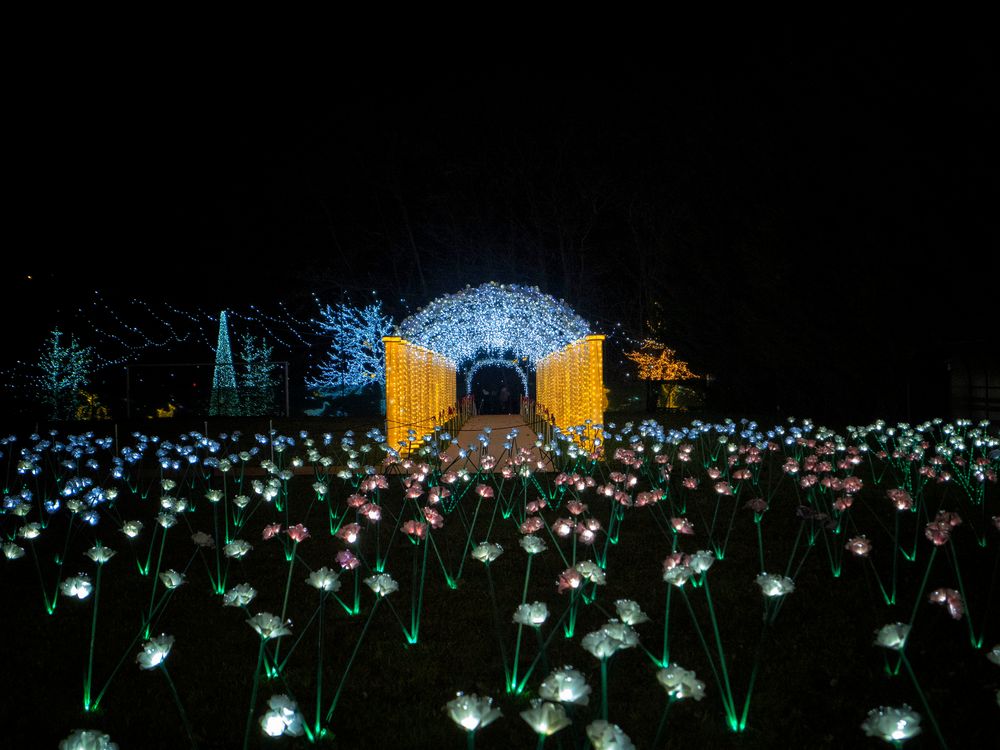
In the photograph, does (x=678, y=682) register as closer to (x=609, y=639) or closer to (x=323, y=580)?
(x=609, y=639)

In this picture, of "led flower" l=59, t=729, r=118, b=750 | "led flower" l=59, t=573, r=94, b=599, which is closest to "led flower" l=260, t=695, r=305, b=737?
"led flower" l=59, t=729, r=118, b=750

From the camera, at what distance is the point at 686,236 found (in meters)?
20.6

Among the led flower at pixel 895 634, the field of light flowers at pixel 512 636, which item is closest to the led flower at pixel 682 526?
the field of light flowers at pixel 512 636

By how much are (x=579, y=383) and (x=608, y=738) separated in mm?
10394

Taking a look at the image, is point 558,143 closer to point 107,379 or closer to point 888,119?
point 888,119

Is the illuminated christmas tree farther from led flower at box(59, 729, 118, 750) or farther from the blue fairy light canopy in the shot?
led flower at box(59, 729, 118, 750)

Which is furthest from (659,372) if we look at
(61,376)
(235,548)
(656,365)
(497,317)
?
(235,548)

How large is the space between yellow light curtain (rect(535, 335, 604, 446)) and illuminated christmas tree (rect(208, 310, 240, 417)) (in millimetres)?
8046

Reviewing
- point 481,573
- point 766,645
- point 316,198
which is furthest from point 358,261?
point 766,645

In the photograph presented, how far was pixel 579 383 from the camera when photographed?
40.3 feet

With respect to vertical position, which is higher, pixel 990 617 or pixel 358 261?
pixel 358 261

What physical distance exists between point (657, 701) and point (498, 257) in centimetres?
2344

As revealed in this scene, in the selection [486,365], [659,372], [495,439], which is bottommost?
[495,439]

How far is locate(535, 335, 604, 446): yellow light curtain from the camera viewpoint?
11578mm
